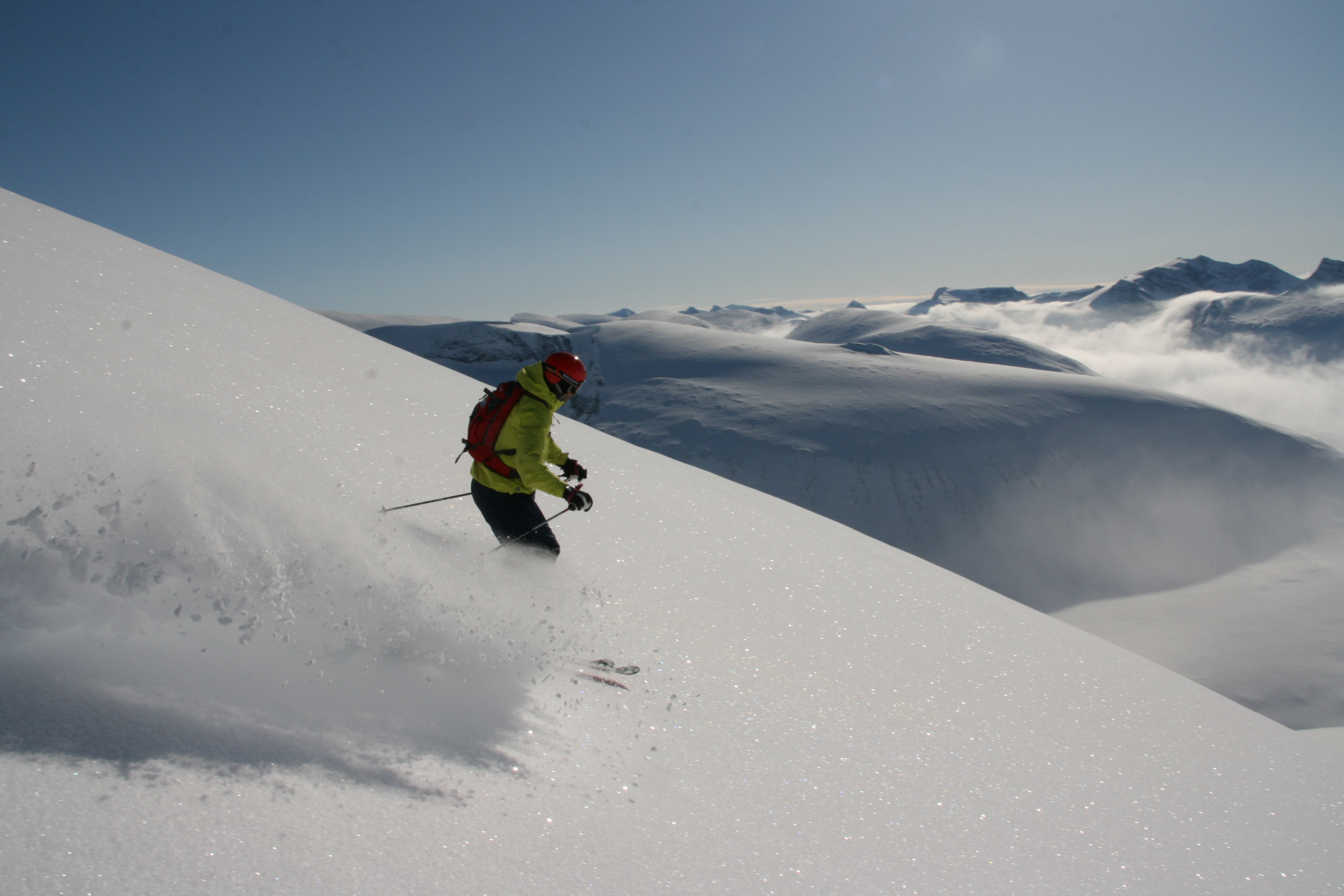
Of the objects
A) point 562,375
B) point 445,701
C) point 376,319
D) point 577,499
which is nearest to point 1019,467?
point 577,499

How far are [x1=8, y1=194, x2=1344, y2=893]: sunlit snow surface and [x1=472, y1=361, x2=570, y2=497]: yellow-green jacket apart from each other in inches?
25.8

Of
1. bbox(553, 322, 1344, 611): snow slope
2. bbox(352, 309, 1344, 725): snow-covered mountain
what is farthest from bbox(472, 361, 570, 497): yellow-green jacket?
bbox(553, 322, 1344, 611): snow slope

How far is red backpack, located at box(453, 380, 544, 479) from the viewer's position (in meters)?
4.41

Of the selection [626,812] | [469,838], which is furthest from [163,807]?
[626,812]

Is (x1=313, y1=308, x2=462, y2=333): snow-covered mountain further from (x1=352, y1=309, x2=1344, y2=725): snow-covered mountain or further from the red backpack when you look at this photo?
the red backpack

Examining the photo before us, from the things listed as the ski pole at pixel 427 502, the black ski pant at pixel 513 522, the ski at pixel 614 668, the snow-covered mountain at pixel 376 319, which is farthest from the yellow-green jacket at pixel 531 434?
the snow-covered mountain at pixel 376 319

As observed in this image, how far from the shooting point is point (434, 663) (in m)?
3.28

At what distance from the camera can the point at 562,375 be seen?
14.3 feet

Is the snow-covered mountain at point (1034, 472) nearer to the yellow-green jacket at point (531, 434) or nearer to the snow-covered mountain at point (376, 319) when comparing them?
the yellow-green jacket at point (531, 434)

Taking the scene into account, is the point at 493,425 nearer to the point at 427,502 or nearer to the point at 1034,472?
the point at 427,502

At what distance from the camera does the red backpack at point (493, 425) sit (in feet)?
14.5

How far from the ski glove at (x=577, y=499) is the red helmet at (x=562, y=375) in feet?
2.14

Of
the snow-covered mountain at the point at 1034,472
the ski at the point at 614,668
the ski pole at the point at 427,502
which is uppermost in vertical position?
the ski pole at the point at 427,502

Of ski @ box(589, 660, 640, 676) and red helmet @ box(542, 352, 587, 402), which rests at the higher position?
red helmet @ box(542, 352, 587, 402)
